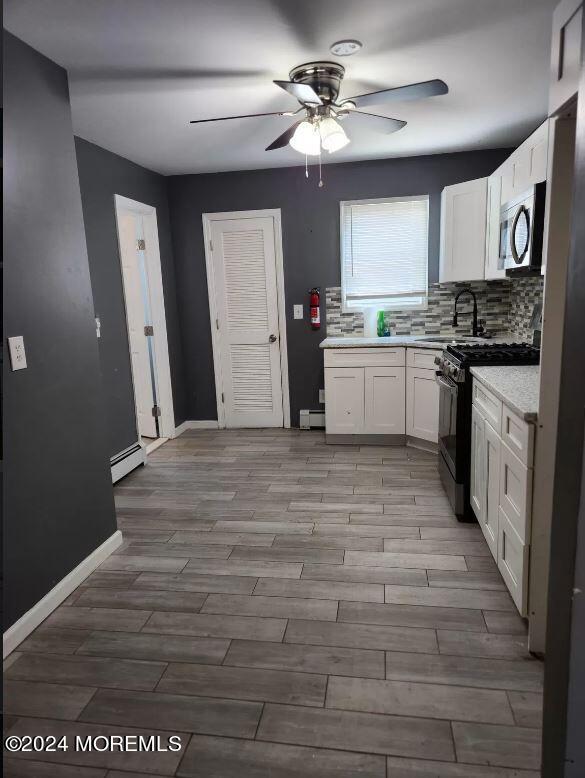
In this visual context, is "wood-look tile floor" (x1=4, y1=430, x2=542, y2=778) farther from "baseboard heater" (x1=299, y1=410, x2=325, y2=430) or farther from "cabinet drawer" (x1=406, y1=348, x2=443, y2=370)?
"baseboard heater" (x1=299, y1=410, x2=325, y2=430)

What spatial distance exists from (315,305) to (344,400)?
0.97 meters

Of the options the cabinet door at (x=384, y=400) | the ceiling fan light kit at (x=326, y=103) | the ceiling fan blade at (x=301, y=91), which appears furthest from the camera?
the cabinet door at (x=384, y=400)

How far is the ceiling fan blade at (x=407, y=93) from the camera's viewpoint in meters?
2.21

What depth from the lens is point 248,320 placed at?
16.1ft

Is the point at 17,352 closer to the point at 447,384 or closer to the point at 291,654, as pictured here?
the point at 291,654

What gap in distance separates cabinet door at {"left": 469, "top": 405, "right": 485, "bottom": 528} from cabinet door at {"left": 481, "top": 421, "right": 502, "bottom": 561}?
0.21ft

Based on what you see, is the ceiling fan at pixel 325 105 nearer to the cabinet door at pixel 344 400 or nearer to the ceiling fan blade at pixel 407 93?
the ceiling fan blade at pixel 407 93

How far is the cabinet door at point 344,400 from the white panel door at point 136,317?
1.71 meters

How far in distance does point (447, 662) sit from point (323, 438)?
2.89 meters

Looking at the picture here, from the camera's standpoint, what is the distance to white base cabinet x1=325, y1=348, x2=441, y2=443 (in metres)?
4.18

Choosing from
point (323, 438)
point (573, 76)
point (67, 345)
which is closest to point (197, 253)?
point (323, 438)

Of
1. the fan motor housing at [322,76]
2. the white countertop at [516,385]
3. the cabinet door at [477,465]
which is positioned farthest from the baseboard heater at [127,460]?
the fan motor housing at [322,76]

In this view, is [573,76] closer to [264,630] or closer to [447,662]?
[447,662]

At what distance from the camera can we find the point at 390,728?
5.21 feet
